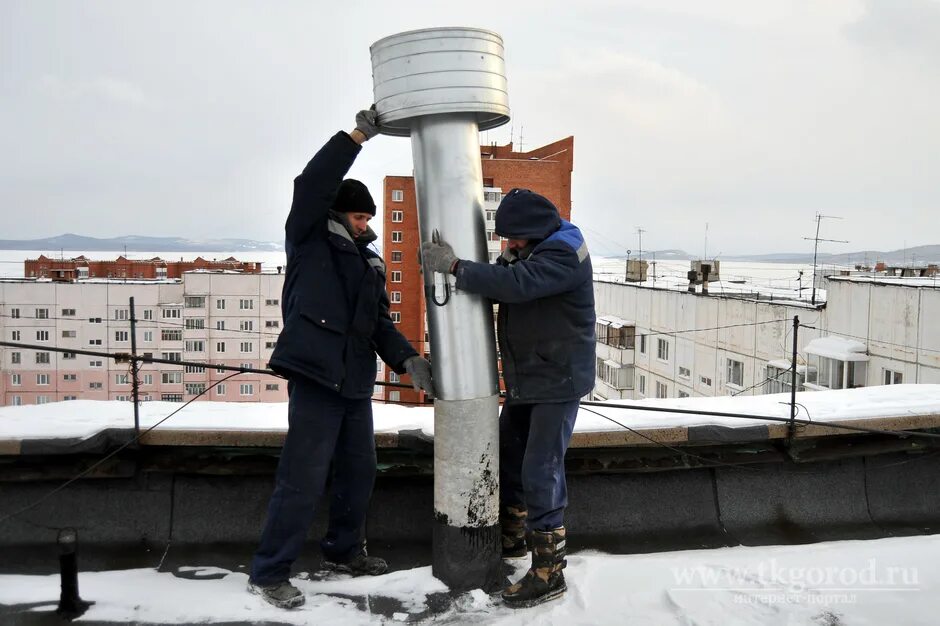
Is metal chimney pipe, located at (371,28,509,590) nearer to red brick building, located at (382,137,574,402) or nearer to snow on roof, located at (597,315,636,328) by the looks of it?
snow on roof, located at (597,315,636,328)

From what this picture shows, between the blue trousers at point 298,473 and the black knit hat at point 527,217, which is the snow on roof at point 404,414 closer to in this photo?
the blue trousers at point 298,473

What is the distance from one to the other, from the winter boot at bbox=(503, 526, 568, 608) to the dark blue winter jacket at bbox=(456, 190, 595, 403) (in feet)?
1.91

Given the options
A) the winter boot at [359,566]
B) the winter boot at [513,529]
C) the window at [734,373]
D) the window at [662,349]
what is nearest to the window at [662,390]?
the window at [662,349]

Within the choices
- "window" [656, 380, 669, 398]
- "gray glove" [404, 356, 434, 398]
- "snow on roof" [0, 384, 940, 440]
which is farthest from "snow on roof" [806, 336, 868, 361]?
"gray glove" [404, 356, 434, 398]

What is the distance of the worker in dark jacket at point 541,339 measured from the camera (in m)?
2.99

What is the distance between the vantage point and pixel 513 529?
3.43 metres

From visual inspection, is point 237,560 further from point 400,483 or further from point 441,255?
point 441,255

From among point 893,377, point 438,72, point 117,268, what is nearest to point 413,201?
point 117,268

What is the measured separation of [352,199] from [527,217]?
777 mm

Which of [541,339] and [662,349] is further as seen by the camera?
[662,349]

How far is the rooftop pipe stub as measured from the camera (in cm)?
295

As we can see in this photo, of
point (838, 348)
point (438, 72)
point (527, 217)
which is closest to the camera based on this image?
point (438, 72)

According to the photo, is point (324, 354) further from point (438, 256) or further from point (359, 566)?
point (359, 566)

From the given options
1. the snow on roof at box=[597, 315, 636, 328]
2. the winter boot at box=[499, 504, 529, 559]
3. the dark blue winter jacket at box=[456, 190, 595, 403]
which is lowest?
the snow on roof at box=[597, 315, 636, 328]
